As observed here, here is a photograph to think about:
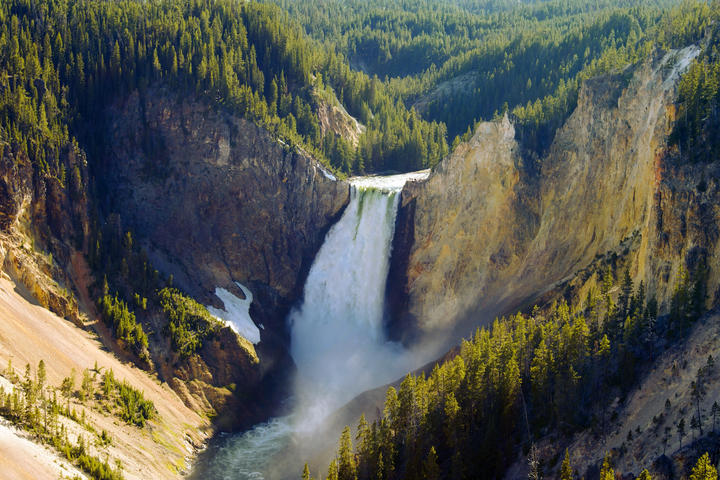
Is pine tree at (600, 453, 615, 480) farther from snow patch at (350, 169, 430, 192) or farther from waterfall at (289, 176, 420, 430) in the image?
snow patch at (350, 169, 430, 192)

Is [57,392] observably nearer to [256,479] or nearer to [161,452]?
[161,452]

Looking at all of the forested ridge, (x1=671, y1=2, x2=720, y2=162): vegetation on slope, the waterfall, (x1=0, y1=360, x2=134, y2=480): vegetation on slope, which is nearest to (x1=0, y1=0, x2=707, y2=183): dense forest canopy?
the forested ridge

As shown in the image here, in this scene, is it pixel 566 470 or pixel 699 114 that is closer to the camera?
pixel 566 470

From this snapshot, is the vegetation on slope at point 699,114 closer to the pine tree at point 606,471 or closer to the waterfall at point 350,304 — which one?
the pine tree at point 606,471

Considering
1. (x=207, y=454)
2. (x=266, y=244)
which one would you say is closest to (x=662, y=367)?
(x=207, y=454)

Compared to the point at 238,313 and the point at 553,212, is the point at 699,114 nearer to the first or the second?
the point at 553,212

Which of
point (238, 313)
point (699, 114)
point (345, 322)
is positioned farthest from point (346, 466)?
point (699, 114)
